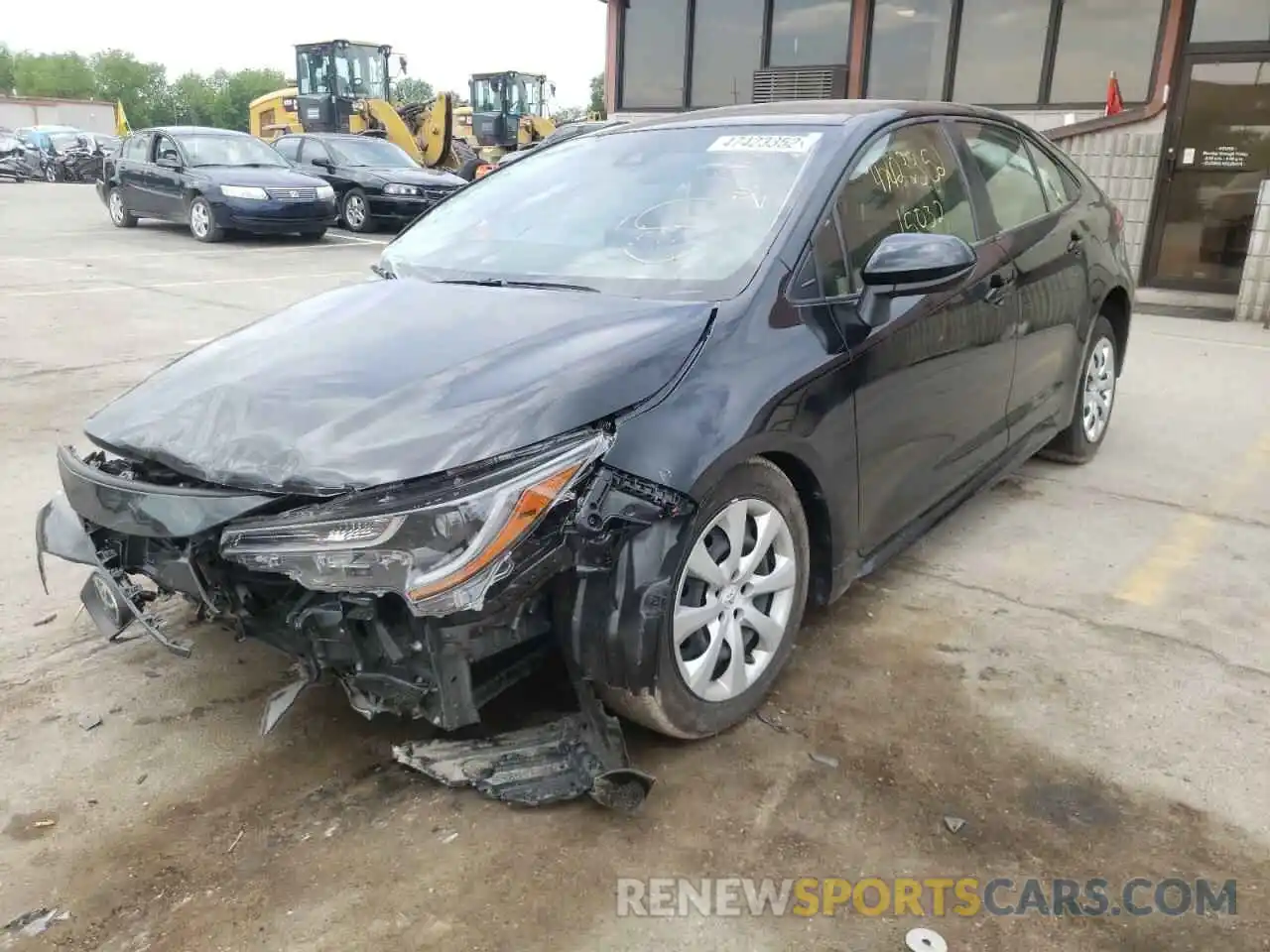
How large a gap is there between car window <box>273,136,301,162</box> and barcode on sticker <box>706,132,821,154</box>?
14203 millimetres

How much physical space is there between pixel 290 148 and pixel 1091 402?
14.2 metres

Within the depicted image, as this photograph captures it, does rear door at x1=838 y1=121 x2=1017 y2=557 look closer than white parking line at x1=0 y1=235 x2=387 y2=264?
Yes

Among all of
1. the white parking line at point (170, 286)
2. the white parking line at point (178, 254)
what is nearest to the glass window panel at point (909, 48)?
the white parking line at point (170, 286)

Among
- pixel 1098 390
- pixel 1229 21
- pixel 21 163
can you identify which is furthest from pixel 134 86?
pixel 1098 390

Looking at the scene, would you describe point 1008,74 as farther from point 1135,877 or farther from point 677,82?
point 1135,877

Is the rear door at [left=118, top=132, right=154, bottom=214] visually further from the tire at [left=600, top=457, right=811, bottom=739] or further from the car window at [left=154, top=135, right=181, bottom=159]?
the tire at [left=600, top=457, right=811, bottom=739]

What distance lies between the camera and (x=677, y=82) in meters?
14.0

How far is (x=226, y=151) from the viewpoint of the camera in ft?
46.4

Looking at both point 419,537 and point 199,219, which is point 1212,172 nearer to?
point 419,537

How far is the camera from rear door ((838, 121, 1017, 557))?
10.1 ft

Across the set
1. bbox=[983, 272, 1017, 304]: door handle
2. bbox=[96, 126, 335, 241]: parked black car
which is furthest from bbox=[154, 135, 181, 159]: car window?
bbox=[983, 272, 1017, 304]: door handle

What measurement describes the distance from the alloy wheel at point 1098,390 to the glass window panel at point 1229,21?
6688 mm

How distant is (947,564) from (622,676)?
1990 mm

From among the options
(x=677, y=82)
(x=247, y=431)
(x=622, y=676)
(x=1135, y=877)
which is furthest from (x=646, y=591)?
(x=677, y=82)
